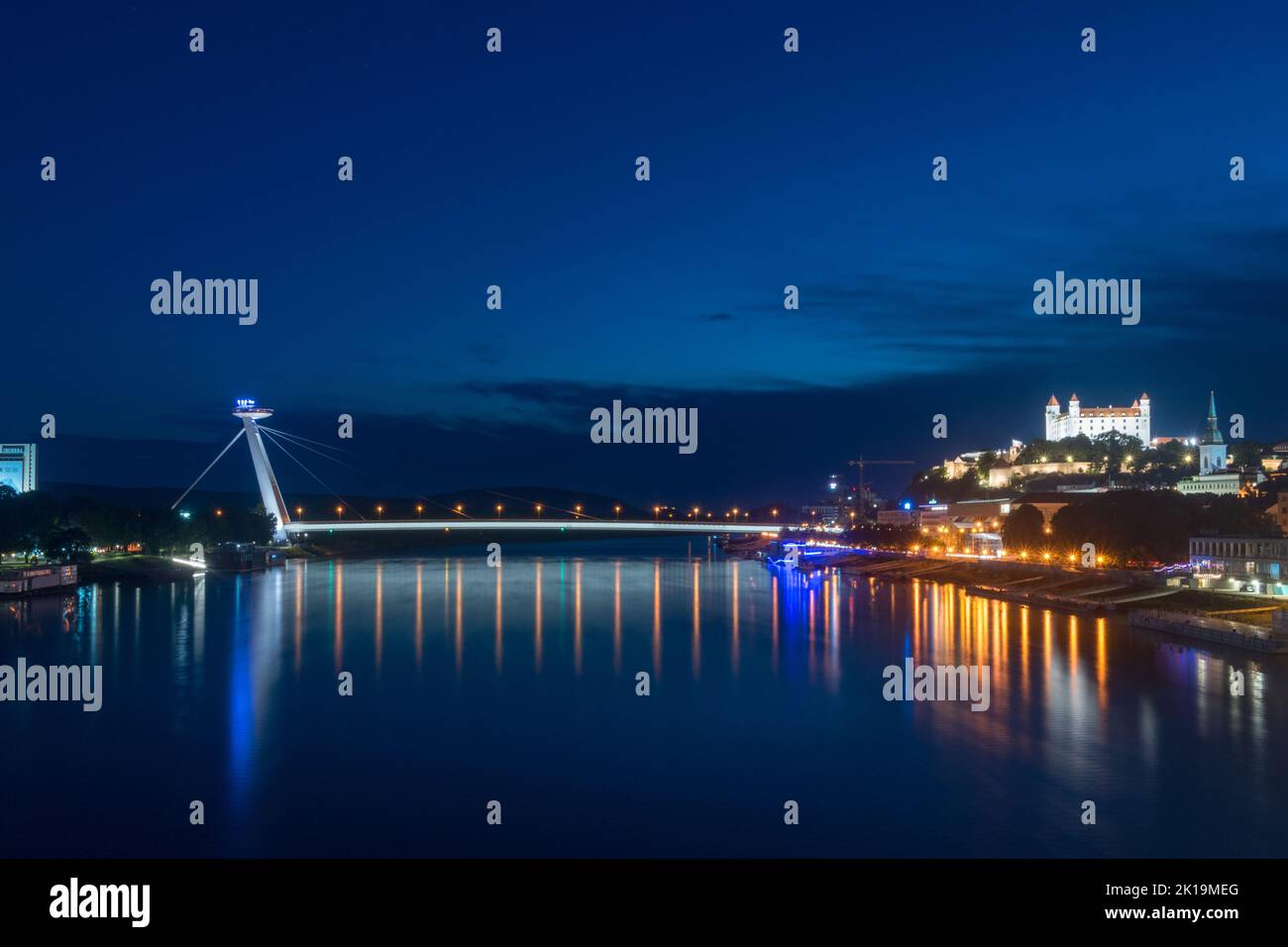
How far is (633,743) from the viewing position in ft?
25.8

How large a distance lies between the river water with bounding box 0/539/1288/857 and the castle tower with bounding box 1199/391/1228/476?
27.0 metres

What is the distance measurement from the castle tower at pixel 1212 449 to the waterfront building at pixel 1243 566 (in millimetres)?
24555

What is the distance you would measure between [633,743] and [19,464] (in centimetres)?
3731

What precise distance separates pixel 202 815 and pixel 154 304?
4236 millimetres

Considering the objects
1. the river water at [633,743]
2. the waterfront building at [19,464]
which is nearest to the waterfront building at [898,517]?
the river water at [633,743]

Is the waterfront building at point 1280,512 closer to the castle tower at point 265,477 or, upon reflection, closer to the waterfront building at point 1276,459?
the waterfront building at point 1276,459

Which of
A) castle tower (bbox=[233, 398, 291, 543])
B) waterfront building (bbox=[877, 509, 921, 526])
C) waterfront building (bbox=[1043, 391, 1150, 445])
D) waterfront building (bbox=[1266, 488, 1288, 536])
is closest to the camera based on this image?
waterfront building (bbox=[1266, 488, 1288, 536])

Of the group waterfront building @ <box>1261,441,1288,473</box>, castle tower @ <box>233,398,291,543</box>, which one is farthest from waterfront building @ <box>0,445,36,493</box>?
waterfront building @ <box>1261,441,1288,473</box>

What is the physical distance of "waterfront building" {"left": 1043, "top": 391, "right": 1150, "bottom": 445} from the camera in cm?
4744

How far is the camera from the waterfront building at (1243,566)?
1307cm

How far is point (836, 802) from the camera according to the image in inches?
251

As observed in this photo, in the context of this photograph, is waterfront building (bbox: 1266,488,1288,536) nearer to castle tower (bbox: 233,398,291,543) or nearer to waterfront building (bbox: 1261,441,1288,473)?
waterfront building (bbox: 1261,441,1288,473)

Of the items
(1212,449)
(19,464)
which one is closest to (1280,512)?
(1212,449)
